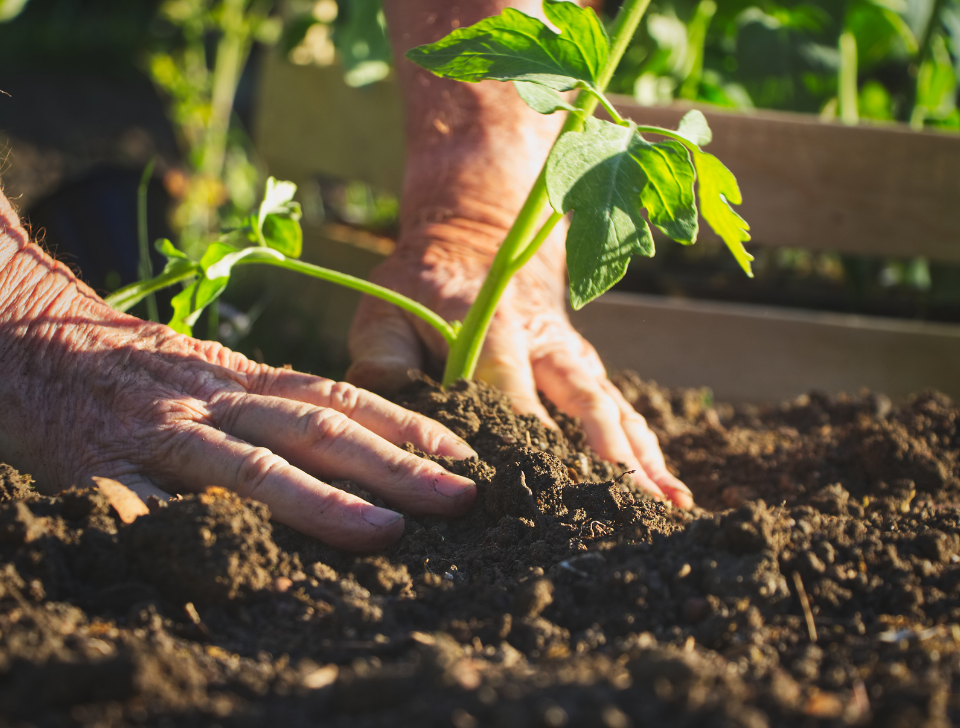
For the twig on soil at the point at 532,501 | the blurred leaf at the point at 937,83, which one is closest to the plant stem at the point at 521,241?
the twig on soil at the point at 532,501

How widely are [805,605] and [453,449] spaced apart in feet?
1.85

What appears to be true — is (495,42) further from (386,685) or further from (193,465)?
(386,685)

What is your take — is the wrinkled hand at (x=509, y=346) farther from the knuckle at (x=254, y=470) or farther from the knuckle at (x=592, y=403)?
the knuckle at (x=254, y=470)

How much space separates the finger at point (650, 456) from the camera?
4.60ft

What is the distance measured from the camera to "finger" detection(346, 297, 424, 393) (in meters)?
1.48

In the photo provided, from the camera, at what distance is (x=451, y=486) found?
43.6 inches

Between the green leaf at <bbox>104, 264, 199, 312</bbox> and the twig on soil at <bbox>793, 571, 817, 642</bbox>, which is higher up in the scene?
the green leaf at <bbox>104, 264, 199, 312</bbox>

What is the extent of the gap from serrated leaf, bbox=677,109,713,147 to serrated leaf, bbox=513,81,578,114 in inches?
8.2

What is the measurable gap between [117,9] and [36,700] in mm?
7641

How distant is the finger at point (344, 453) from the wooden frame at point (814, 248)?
1.31 m

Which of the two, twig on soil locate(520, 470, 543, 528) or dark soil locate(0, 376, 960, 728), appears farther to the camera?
twig on soil locate(520, 470, 543, 528)

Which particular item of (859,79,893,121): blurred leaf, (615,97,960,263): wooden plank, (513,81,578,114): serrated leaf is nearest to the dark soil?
(513,81,578,114): serrated leaf

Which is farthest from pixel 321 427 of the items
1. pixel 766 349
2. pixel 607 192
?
pixel 766 349

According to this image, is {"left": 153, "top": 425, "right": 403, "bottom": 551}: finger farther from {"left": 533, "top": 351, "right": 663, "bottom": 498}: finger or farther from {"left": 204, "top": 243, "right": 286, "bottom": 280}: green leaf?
{"left": 533, "top": 351, "right": 663, "bottom": 498}: finger
